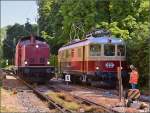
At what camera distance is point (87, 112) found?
1695 cm

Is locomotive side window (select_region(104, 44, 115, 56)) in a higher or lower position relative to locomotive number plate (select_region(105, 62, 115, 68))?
higher

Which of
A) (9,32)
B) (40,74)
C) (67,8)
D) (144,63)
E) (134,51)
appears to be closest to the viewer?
(144,63)

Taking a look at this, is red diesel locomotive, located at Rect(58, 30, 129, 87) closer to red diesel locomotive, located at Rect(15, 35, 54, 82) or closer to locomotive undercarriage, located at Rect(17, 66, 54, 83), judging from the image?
locomotive undercarriage, located at Rect(17, 66, 54, 83)

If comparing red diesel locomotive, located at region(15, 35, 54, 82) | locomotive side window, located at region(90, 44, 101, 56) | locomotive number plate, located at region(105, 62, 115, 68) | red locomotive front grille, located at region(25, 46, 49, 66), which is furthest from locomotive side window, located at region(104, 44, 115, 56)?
red locomotive front grille, located at region(25, 46, 49, 66)

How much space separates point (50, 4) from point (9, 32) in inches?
1219

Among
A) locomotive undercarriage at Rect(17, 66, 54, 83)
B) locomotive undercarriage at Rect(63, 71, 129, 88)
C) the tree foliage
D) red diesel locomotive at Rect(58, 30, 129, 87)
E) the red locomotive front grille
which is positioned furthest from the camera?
the tree foliage

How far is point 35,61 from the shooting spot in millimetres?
34500

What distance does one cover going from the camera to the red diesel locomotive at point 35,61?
3331 cm

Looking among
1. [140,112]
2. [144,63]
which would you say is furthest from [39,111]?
[144,63]

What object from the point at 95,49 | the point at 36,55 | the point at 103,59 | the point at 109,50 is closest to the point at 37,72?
the point at 36,55

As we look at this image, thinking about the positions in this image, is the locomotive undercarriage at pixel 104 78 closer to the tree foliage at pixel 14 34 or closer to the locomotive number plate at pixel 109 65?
the locomotive number plate at pixel 109 65

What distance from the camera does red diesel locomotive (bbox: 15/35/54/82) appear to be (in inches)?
1312

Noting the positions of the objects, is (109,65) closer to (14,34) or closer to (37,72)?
(37,72)

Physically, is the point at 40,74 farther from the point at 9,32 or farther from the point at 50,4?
the point at 9,32
